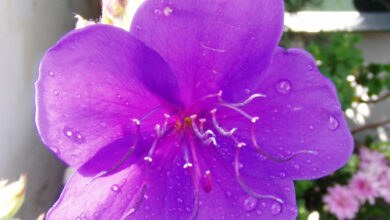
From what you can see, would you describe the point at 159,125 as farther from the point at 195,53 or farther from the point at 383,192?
the point at 383,192

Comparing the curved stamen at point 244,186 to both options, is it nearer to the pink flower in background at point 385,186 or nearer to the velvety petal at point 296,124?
the velvety petal at point 296,124

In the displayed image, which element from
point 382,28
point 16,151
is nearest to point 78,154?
point 16,151

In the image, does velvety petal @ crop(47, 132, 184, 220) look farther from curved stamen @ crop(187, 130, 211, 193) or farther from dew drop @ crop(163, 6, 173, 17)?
dew drop @ crop(163, 6, 173, 17)

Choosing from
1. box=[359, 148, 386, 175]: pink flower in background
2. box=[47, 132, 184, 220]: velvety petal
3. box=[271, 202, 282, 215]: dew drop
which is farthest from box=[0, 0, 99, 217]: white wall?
box=[359, 148, 386, 175]: pink flower in background

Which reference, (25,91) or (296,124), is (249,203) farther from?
(25,91)

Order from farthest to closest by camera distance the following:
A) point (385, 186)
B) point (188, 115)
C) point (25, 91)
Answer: point (385, 186) → point (25, 91) → point (188, 115)

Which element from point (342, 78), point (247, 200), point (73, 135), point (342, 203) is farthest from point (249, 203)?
point (342, 203)
